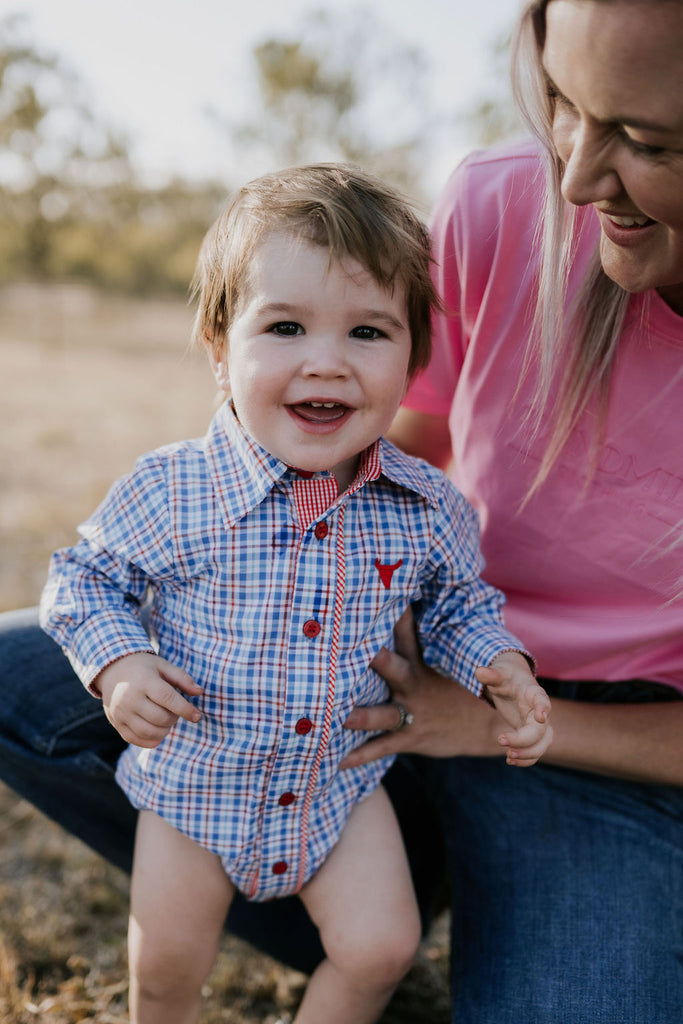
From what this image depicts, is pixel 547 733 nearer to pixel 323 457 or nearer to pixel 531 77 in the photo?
pixel 323 457

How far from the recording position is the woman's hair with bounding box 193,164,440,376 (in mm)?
1280

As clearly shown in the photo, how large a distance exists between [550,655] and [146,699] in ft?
2.45

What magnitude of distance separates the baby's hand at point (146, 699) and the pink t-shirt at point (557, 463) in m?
0.66

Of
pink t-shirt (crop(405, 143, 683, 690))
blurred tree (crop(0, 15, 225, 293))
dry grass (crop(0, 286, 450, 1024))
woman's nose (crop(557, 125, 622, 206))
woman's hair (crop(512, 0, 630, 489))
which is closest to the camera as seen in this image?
woman's nose (crop(557, 125, 622, 206))

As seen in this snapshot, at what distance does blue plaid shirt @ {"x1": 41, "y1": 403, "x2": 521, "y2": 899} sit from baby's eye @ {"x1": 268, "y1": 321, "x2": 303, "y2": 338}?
0.17 meters

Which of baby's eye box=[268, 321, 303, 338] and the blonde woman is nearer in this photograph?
baby's eye box=[268, 321, 303, 338]

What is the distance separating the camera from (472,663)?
1.43 meters

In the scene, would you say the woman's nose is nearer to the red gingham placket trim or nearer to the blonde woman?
the blonde woman

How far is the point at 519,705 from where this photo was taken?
1335 millimetres

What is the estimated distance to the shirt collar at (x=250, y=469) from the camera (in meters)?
1.34

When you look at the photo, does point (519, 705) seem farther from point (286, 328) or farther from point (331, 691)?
point (286, 328)

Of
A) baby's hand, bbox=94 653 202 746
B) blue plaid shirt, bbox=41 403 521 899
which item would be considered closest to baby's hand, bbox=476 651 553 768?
blue plaid shirt, bbox=41 403 521 899

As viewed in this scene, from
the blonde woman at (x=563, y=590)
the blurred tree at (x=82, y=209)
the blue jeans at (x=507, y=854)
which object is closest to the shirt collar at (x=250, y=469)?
the blonde woman at (x=563, y=590)

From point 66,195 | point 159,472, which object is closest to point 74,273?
point 66,195
